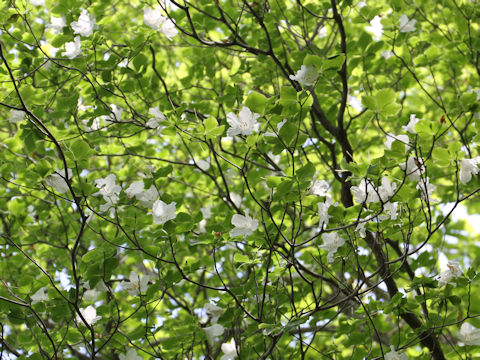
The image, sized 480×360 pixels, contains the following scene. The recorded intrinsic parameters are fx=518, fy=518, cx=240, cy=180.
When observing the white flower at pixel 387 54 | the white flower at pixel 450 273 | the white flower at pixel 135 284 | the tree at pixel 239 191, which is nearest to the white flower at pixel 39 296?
the tree at pixel 239 191

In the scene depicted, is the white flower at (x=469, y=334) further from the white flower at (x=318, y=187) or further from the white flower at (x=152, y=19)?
the white flower at (x=152, y=19)

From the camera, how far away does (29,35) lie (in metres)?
2.68

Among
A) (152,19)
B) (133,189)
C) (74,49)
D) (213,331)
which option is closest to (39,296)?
(133,189)

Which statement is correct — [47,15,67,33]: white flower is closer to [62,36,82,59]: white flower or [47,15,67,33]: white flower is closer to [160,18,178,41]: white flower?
[62,36,82,59]: white flower

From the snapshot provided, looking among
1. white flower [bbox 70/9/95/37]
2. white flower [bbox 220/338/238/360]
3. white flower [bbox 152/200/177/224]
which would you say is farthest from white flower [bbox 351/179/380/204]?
white flower [bbox 70/9/95/37]

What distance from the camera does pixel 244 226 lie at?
199cm

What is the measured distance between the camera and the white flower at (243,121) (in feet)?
5.90

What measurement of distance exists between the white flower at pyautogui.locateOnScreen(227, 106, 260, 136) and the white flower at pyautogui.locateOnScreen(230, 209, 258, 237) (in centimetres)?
34

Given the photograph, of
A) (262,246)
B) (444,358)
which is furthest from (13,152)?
(444,358)

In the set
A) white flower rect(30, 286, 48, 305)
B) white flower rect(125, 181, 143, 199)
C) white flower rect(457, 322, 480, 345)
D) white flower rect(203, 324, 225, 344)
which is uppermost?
white flower rect(125, 181, 143, 199)

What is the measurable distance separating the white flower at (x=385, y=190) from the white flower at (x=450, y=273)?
43 cm

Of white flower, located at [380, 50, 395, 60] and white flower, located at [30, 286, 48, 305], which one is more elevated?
white flower, located at [380, 50, 395, 60]

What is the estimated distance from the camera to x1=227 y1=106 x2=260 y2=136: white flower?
5.90ft

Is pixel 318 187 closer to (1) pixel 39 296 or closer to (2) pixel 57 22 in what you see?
(1) pixel 39 296
